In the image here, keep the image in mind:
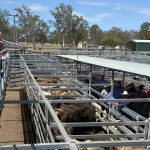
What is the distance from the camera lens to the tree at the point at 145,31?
278ft

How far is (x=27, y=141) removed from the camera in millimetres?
9117

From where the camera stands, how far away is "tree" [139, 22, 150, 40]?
8462 cm

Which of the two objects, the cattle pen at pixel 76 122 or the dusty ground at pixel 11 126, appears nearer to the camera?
the cattle pen at pixel 76 122

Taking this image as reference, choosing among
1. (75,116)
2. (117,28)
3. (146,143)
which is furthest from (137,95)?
(117,28)

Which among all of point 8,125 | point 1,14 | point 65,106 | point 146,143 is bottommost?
point 8,125

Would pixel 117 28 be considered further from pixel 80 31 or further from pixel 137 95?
pixel 137 95

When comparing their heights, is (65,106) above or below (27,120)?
above

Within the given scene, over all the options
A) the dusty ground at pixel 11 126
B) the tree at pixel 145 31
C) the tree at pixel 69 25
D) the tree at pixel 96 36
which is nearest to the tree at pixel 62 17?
the tree at pixel 69 25

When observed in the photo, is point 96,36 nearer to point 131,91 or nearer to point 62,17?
point 62,17

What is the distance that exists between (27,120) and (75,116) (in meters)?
2.32

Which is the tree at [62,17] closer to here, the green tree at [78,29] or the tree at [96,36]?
the green tree at [78,29]

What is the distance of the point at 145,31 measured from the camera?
8538 centimetres

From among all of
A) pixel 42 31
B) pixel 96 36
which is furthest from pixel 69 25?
pixel 96 36

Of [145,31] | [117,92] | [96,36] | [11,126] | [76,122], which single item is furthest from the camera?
[145,31]
